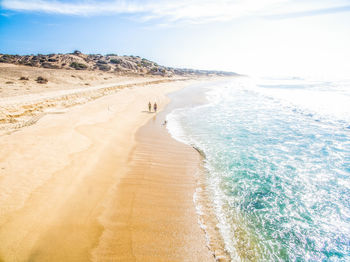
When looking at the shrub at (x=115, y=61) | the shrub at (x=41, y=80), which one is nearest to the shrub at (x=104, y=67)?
the shrub at (x=115, y=61)

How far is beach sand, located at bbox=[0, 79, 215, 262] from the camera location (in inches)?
182

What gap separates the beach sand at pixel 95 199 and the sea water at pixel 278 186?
1.13 m

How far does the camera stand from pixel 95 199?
6.24 m

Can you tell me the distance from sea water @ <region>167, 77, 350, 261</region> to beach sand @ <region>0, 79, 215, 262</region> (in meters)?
1.13

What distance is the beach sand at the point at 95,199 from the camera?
15.2 feet

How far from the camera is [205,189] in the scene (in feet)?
23.9

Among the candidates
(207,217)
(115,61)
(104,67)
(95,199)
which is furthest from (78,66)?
(207,217)

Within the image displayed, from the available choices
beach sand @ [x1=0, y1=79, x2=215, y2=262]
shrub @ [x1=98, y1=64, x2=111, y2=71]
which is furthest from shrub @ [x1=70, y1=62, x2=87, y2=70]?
beach sand @ [x1=0, y1=79, x2=215, y2=262]

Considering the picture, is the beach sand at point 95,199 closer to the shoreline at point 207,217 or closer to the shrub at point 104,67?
the shoreline at point 207,217

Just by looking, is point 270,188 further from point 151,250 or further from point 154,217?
point 151,250

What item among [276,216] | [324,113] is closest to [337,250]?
[276,216]

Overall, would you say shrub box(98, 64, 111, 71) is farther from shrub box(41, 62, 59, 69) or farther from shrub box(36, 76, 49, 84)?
shrub box(36, 76, 49, 84)

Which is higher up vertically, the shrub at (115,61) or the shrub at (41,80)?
the shrub at (115,61)

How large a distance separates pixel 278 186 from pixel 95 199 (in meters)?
7.02
